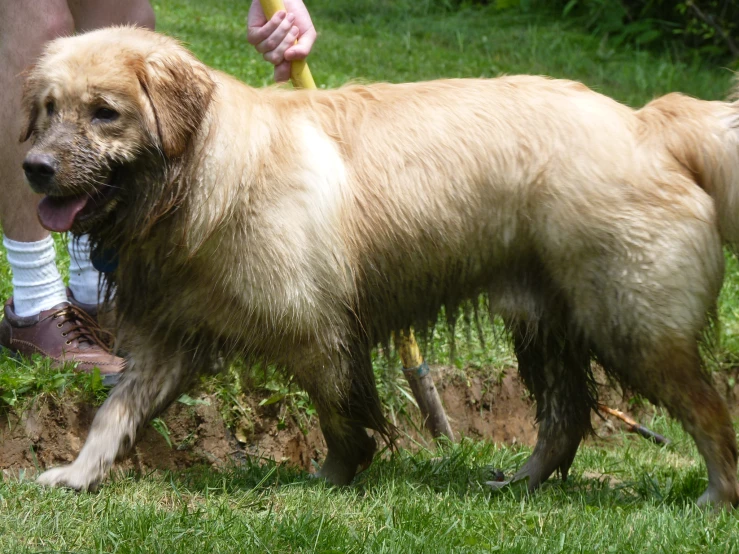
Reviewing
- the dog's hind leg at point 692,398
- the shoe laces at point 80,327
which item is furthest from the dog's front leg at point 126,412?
the dog's hind leg at point 692,398

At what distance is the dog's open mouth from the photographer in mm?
3514

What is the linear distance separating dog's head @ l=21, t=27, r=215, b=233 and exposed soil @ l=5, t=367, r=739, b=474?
1122mm

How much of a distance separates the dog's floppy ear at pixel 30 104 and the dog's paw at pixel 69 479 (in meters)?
1.21

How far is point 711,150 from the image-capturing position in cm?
379

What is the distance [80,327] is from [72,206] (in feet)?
3.90

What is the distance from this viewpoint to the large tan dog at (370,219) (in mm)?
3562

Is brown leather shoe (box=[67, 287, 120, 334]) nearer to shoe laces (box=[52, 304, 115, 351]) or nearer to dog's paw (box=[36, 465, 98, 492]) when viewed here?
shoe laces (box=[52, 304, 115, 351])

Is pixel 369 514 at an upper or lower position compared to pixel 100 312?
lower

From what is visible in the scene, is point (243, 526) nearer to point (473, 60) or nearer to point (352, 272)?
point (352, 272)

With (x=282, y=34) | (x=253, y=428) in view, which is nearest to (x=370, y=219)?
(x=282, y=34)

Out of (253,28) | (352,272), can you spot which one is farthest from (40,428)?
(253,28)

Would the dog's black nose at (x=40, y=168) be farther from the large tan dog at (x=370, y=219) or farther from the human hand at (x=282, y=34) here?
the human hand at (x=282, y=34)

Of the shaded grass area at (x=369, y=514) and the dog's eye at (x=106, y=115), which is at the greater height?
the dog's eye at (x=106, y=115)

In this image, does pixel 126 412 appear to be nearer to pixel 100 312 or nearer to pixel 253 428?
pixel 100 312
